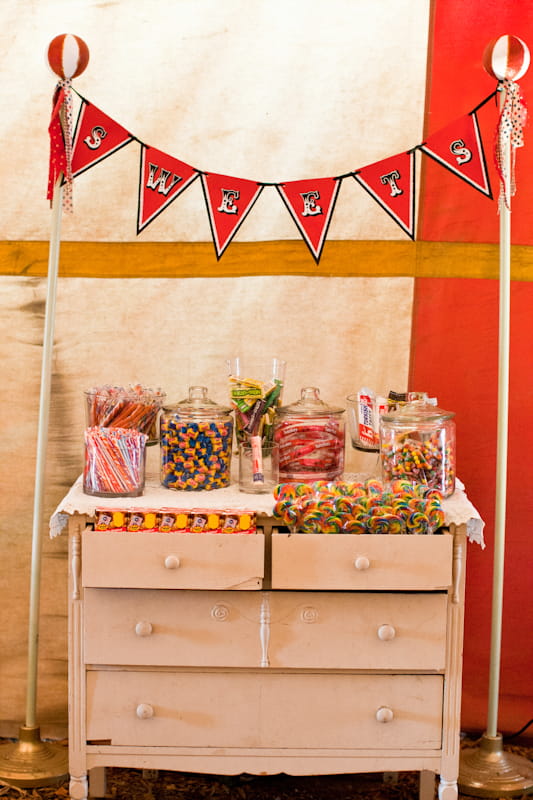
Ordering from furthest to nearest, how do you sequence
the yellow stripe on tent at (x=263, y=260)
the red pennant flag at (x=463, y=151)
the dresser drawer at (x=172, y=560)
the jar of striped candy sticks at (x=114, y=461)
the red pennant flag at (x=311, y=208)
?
the yellow stripe on tent at (x=263, y=260) → the red pennant flag at (x=311, y=208) → the red pennant flag at (x=463, y=151) → the jar of striped candy sticks at (x=114, y=461) → the dresser drawer at (x=172, y=560)

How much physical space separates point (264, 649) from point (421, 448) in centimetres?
58

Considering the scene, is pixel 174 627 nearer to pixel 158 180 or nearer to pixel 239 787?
pixel 239 787

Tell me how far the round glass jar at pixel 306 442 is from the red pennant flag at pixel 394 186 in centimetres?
50

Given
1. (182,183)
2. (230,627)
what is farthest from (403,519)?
(182,183)

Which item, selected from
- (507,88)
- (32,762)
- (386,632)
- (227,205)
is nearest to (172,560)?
(386,632)

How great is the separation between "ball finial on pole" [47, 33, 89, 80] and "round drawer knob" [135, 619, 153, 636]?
1276 mm

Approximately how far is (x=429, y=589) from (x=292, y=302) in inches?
37.3

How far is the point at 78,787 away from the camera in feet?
6.93

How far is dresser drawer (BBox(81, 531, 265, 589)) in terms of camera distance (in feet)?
6.54

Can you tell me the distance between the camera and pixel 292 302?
2.61m

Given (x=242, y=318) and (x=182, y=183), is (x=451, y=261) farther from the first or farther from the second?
(x=182, y=183)

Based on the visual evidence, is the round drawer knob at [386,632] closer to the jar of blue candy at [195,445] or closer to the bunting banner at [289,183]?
the jar of blue candy at [195,445]

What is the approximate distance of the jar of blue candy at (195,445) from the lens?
2164 mm

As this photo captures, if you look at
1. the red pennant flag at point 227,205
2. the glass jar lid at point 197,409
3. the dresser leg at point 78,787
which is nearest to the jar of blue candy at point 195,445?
the glass jar lid at point 197,409
